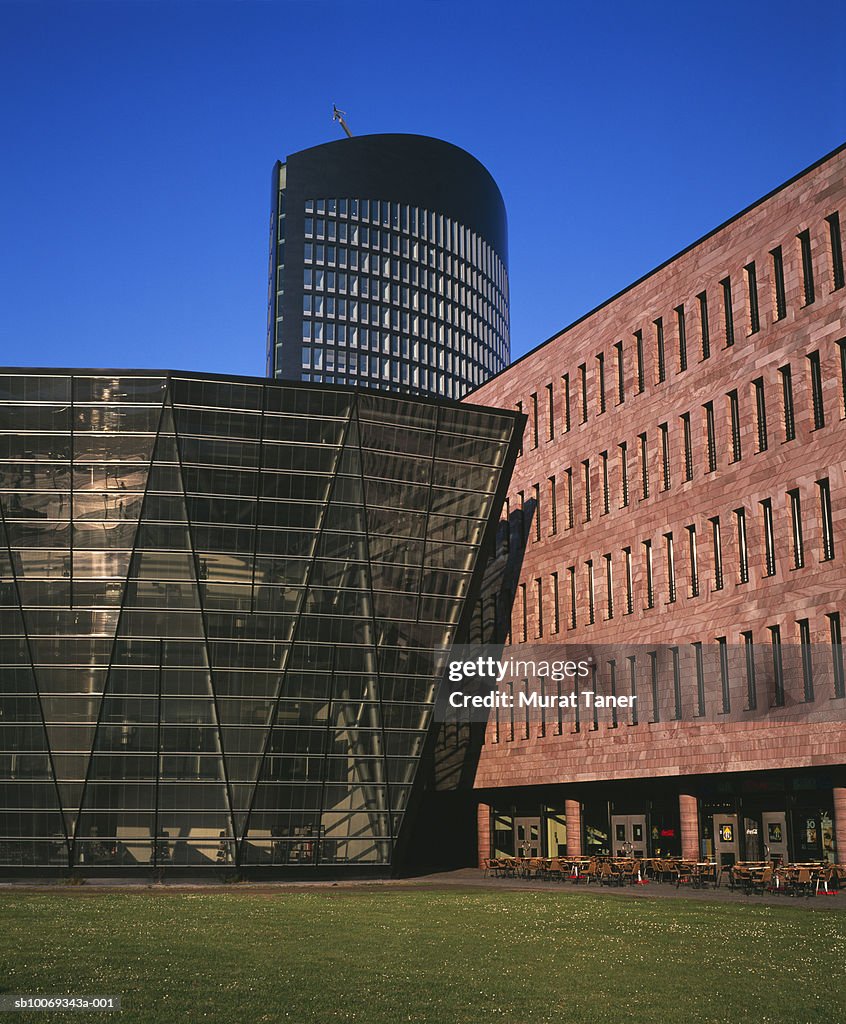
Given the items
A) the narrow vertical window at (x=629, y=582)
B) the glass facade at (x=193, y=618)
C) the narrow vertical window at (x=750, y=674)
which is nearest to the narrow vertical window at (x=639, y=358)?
the narrow vertical window at (x=629, y=582)

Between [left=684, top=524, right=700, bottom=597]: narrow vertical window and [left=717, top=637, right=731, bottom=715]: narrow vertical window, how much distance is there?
2776 millimetres

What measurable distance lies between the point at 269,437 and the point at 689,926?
31.0m

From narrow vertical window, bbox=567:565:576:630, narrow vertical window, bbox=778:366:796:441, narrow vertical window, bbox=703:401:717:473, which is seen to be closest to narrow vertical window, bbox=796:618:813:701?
narrow vertical window, bbox=778:366:796:441

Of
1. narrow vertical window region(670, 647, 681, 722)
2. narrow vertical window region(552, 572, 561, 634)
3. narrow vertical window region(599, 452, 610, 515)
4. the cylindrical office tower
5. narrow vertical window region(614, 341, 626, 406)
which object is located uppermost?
the cylindrical office tower

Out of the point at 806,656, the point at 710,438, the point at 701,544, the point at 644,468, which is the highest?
the point at 710,438

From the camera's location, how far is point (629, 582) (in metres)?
54.9

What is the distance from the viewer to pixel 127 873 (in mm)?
52531

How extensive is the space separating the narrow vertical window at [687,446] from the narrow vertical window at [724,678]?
7.40m

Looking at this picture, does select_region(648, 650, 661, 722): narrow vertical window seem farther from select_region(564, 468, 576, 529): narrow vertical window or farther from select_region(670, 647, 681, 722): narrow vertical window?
select_region(564, 468, 576, 529): narrow vertical window

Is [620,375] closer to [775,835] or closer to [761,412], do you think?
[761,412]

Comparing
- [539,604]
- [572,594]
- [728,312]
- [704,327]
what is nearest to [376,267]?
[539,604]

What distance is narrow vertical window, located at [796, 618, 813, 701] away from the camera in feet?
140

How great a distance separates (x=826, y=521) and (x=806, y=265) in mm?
9776

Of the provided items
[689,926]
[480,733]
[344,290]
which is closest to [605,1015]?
[689,926]
